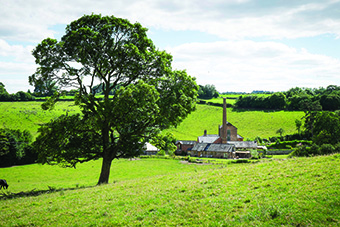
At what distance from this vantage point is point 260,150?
97.9 metres

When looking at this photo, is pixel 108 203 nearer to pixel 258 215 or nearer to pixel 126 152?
pixel 258 215

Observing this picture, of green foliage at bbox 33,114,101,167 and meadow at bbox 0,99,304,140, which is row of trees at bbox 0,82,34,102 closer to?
meadow at bbox 0,99,304,140

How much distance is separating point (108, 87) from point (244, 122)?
12619cm

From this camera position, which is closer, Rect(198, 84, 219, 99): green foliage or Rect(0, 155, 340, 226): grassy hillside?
Rect(0, 155, 340, 226): grassy hillside

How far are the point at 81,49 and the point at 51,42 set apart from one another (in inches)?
108

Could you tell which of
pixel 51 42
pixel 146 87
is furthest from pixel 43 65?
pixel 146 87

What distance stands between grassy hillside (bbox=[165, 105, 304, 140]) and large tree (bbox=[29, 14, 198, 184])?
97.8 m

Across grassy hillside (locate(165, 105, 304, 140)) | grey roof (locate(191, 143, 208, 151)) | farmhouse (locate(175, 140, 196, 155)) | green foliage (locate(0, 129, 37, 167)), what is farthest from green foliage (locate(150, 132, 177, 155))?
grassy hillside (locate(165, 105, 304, 140))

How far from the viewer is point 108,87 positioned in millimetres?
23656

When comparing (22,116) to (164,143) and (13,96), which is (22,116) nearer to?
(13,96)

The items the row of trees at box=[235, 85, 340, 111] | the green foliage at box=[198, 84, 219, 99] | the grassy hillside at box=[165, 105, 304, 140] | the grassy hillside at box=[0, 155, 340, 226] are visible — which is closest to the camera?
the grassy hillside at box=[0, 155, 340, 226]

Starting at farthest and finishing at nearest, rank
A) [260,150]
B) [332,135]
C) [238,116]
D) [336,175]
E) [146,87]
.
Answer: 1. [238,116]
2. [260,150]
3. [332,135]
4. [146,87]
5. [336,175]

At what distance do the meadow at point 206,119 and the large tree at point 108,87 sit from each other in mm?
83198

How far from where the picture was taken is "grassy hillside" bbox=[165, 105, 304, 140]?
12762 cm
